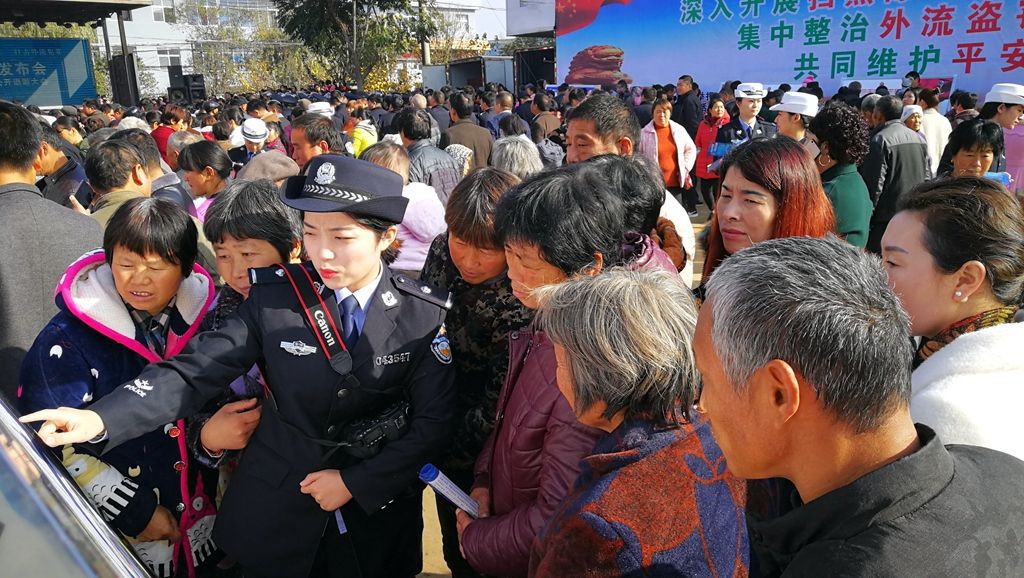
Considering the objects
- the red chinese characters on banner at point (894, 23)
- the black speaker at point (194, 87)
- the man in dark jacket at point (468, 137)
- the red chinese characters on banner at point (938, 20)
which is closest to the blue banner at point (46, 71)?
the black speaker at point (194, 87)

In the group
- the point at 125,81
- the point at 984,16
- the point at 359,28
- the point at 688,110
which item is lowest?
the point at 688,110

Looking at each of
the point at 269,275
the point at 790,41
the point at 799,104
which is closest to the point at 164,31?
the point at 790,41

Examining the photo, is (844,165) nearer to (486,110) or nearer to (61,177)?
(61,177)

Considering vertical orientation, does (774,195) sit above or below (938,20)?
below

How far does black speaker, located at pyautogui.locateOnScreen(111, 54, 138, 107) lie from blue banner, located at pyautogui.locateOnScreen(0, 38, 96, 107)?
7585 mm

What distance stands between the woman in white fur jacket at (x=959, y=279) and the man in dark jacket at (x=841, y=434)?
0.41 meters

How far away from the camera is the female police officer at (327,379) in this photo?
1601mm

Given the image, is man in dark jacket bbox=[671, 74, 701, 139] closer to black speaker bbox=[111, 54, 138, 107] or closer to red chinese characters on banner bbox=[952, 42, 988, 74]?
red chinese characters on banner bbox=[952, 42, 988, 74]

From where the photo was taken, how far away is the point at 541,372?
4.85 ft

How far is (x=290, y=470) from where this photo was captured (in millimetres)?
1678

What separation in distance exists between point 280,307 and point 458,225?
1.95ft

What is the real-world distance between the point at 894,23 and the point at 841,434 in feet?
44.0

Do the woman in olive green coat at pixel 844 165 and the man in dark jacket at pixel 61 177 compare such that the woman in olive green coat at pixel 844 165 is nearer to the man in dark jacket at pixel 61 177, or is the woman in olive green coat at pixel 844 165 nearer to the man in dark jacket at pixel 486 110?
the man in dark jacket at pixel 61 177

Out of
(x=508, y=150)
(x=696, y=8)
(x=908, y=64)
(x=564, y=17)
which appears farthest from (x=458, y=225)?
(x=564, y=17)
